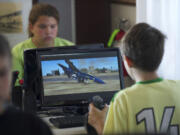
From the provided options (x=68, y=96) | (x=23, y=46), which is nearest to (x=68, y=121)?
(x=68, y=96)

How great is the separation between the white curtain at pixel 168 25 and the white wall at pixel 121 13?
725 mm

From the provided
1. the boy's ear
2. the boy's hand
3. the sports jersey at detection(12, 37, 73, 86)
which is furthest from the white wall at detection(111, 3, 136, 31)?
the boy's ear

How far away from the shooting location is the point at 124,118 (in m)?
1.59

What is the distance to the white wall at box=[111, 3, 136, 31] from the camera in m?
3.94

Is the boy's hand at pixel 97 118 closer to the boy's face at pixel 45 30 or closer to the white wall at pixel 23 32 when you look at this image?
the boy's face at pixel 45 30

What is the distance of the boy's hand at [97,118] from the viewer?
1854 millimetres

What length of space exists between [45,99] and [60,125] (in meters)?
0.21

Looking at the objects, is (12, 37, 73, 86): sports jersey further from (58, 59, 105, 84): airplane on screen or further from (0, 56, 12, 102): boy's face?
(0, 56, 12, 102): boy's face

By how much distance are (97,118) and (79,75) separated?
385mm

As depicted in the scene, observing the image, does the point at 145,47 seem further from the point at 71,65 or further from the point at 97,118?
the point at 71,65

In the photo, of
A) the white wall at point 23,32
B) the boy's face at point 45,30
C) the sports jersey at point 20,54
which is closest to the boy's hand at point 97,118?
the sports jersey at point 20,54

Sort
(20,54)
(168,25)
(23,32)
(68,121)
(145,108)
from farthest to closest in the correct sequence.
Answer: (23,32)
(168,25)
(20,54)
(68,121)
(145,108)

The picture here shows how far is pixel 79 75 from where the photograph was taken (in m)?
2.19

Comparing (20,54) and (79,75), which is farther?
(20,54)
